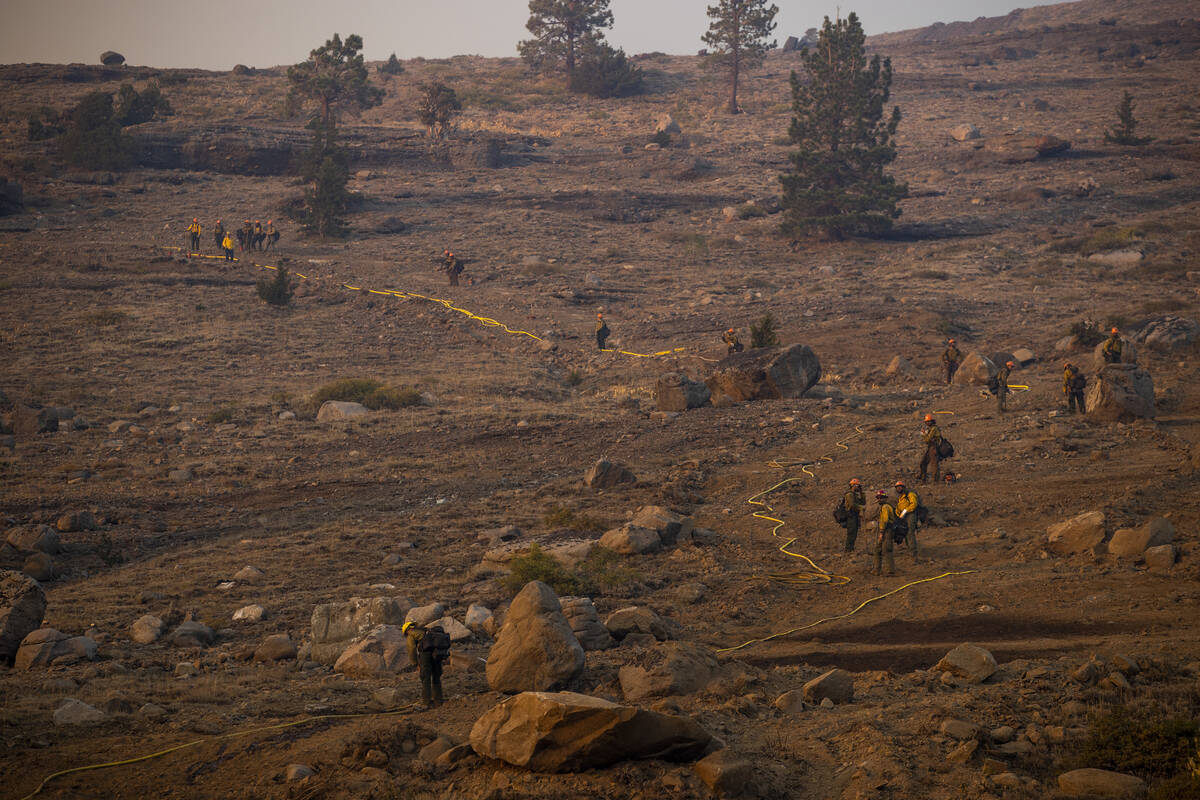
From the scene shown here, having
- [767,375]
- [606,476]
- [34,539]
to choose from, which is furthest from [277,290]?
[606,476]

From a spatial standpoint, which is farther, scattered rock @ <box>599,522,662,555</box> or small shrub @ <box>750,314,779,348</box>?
small shrub @ <box>750,314,779,348</box>

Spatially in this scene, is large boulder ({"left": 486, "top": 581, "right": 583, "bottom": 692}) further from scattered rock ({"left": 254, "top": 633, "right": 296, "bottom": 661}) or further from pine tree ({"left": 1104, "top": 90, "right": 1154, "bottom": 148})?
pine tree ({"left": 1104, "top": 90, "right": 1154, "bottom": 148})

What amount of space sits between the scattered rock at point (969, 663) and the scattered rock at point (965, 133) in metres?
57.0

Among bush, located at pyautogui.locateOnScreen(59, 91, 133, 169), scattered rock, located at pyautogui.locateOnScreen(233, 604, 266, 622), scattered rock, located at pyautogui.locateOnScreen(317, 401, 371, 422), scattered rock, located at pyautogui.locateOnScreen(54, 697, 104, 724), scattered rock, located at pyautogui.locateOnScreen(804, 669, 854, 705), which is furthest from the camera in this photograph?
bush, located at pyautogui.locateOnScreen(59, 91, 133, 169)

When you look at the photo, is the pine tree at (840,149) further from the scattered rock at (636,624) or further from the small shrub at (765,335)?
the scattered rock at (636,624)

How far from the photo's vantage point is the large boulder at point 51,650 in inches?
442

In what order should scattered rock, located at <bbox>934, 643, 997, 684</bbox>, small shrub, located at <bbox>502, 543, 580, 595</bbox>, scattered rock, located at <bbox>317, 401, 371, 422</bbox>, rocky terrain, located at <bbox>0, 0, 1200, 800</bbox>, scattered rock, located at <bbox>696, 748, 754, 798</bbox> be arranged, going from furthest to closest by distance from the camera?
scattered rock, located at <bbox>317, 401, 371, 422</bbox>
small shrub, located at <bbox>502, 543, 580, 595</bbox>
scattered rock, located at <bbox>934, 643, 997, 684</bbox>
rocky terrain, located at <bbox>0, 0, 1200, 800</bbox>
scattered rock, located at <bbox>696, 748, 754, 798</bbox>

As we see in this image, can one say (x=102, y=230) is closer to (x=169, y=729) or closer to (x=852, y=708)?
(x=169, y=729)

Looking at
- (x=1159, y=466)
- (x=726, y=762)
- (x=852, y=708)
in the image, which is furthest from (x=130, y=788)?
(x=1159, y=466)

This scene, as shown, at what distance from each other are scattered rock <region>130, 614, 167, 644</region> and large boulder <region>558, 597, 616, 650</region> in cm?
561

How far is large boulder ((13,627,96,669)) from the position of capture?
1123cm

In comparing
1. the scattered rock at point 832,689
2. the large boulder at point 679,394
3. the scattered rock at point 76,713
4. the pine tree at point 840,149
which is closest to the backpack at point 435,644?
the scattered rock at point 76,713

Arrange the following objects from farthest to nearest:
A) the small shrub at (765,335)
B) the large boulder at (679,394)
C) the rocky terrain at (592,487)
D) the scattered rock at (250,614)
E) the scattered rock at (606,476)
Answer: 1. the small shrub at (765,335)
2. the large boulder at (679,394)
3. the scattered rock at (606,476)
4. the scattered rock at (250,614)
5. the rocky terrain at (592,487)

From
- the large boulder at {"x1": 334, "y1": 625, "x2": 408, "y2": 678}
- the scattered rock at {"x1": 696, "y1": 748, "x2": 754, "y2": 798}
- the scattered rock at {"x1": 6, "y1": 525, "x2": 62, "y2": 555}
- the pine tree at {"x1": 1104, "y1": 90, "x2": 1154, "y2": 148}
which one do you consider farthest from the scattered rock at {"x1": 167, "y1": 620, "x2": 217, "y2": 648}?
the pine tree at {"x1": 1104, "y1": 90, "x2": 1154, "y2": 148}
